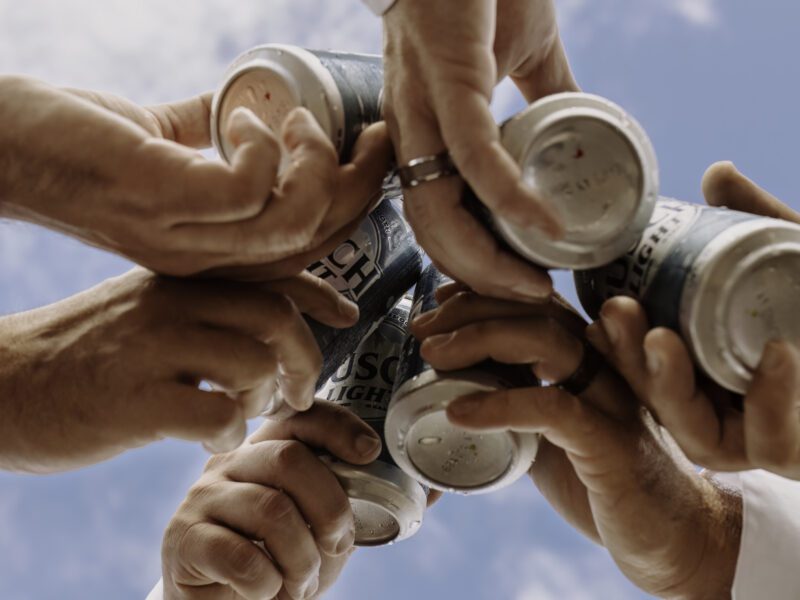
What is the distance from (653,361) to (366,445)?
326 mm

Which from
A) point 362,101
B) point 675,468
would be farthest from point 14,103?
point 675,468

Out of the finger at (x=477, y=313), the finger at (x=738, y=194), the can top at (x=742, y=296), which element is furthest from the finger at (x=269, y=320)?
the finger at (x=738, y=194)

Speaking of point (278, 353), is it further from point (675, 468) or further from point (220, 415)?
point (675, 468)

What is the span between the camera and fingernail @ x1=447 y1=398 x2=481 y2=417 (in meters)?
0.71

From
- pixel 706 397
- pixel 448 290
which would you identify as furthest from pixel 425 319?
pixel 706 397

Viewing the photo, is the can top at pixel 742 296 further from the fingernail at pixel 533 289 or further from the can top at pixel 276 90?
the can top at pixel 276 90

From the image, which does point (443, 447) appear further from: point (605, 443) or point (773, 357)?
point (773, 357)

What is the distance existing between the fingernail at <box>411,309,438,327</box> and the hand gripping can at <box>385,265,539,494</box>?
0.09 ft

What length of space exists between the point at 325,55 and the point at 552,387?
1.12ft

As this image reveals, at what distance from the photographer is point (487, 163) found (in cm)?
59

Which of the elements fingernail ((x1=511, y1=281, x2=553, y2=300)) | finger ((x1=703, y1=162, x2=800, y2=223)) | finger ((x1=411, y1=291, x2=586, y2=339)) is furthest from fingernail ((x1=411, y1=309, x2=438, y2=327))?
finger ((x1=703, y1=162, x2=800, y2=223))

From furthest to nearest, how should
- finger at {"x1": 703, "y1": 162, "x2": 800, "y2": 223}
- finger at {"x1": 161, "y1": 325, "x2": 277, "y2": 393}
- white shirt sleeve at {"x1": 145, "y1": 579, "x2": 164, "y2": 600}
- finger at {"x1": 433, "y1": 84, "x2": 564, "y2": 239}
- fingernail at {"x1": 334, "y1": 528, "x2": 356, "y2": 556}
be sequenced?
white shirt sleeve at {"x1": 145, "y1": 579, "x2": 164, "y2": 600}, fingernail at {"x1": 334, "y1": 528, "x2": 356, "y2": 556}, finger at {"x1": 703, "y1": 162, "x2": 800, "y2": 223}, finger at {"x1": 161, "y1": 325, "x2": 277, "y2": 393}, finger at {"x1": 433, "y1": 84, "x2": 564, "y2": 239}

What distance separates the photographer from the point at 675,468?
33.7 inches

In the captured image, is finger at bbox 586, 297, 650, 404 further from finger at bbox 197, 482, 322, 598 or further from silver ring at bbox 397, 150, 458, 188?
finger at bbox 197, 482, 322, 598
